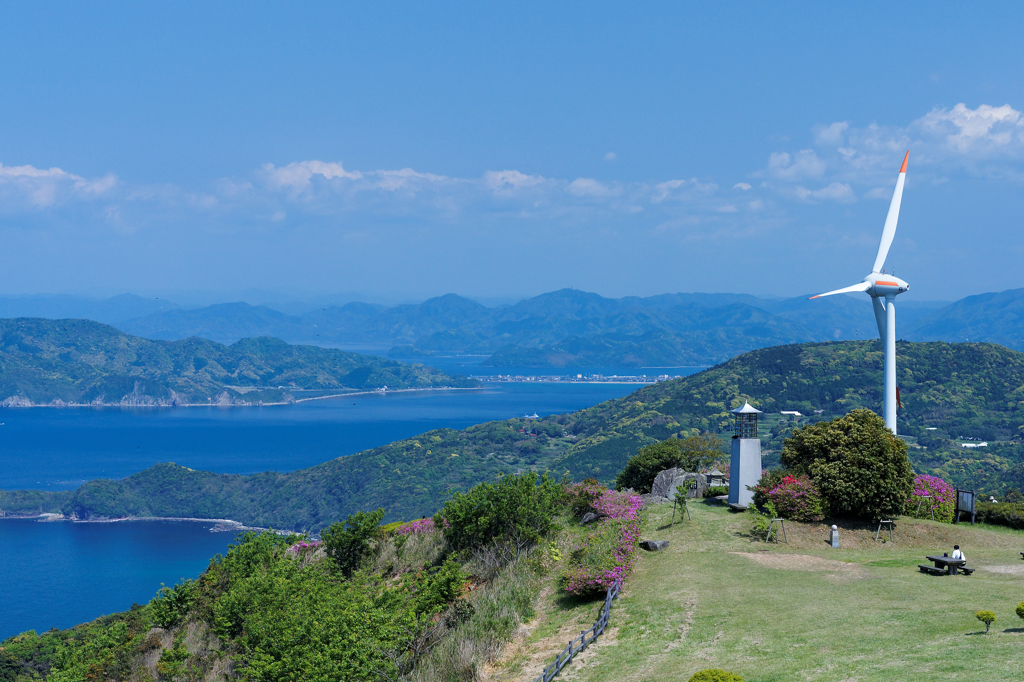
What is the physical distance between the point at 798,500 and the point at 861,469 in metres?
2.96

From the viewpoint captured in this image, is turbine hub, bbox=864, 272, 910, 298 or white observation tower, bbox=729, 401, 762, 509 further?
turbine hub, bbox=864, 272, 910, 298

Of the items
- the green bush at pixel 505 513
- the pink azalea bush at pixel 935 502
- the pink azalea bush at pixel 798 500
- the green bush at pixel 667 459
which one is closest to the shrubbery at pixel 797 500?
the pink azalea bush at pixel 798 500

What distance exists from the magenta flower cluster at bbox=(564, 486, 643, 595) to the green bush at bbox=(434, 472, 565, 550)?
223cm

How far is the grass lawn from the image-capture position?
59.4 feet

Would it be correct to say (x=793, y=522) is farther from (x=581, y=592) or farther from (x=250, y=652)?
(x=250, y=652)

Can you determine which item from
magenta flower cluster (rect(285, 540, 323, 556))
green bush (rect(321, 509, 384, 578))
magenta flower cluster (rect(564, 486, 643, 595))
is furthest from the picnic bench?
magenta flower cluster (rect(285, 540, 323, 556))

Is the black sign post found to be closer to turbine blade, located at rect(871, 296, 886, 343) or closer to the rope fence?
turbine blade, located at rect(871, 296, 886, 343)

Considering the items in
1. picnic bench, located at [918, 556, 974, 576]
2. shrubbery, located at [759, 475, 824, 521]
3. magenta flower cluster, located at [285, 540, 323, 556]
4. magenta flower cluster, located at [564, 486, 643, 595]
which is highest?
shrubbery, located at [759, 475, 824, 521]

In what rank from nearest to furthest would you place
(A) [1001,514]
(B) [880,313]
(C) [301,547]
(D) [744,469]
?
(A) [1001,514]
(D) [744,469]
(B) [880,313]
(C) [301,547]

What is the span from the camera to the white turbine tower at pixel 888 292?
38688 millimetres

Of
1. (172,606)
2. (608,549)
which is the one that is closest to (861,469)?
(608,549)

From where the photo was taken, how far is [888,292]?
1629 inches

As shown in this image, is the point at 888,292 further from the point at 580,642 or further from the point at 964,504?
the point at 580,642

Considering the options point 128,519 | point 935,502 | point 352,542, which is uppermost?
point 935,502
